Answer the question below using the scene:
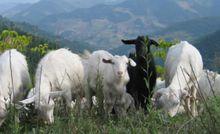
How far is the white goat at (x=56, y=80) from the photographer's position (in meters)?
8.70

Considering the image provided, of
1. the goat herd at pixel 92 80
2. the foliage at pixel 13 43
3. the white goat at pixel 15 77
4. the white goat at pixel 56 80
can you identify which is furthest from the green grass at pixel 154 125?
the foliage at pixel 13 43

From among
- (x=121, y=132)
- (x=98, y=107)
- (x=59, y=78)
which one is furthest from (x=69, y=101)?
(x=121, y=132)

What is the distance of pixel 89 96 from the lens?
11672 mm

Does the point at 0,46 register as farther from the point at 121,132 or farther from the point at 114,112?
the point at 121,132

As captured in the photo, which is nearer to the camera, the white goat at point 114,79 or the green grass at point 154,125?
the green grass at point 154,125

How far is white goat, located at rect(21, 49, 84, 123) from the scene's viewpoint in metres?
8.70

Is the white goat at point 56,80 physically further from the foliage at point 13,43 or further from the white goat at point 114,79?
the foliage at point 13,43

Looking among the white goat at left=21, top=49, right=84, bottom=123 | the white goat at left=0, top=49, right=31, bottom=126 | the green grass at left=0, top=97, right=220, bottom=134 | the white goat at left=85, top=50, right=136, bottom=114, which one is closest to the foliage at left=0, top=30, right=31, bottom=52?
the white goat at left=21, top=49, right=84, bottom=123

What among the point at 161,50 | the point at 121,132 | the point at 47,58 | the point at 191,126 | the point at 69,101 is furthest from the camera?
the point at 161,50

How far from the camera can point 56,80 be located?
1032cm

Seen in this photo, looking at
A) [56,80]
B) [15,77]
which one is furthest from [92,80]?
[15,77]

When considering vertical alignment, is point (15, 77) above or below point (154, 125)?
below

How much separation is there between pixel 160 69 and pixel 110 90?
5.44 m

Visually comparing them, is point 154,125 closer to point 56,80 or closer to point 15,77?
point 56,80
